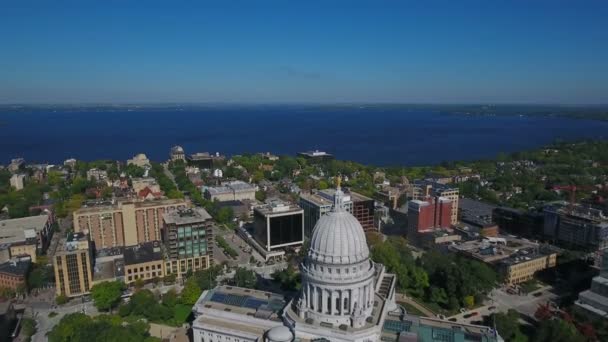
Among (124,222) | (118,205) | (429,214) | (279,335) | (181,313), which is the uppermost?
(118,205)

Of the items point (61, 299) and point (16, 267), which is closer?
point (61, 299)

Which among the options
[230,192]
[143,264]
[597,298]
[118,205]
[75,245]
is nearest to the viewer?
[597,298]

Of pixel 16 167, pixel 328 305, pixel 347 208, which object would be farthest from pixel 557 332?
pixel 16 167

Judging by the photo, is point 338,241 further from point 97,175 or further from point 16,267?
point 97,175

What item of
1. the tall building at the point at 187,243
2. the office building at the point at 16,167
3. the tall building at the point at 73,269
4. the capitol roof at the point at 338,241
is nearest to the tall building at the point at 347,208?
the tall building at the point at 187,243

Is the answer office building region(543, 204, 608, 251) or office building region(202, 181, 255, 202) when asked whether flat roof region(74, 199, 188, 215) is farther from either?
office building region(543, 204, 608, 251)

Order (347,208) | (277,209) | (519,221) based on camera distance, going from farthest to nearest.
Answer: (519,221)
(347,208)
(277,209)

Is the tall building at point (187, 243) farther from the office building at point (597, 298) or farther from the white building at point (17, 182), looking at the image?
the white building at point (17, 182)

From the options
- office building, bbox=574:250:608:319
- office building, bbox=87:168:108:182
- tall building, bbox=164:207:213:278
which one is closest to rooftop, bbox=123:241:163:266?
tall building, bbox=164:207:213:278
